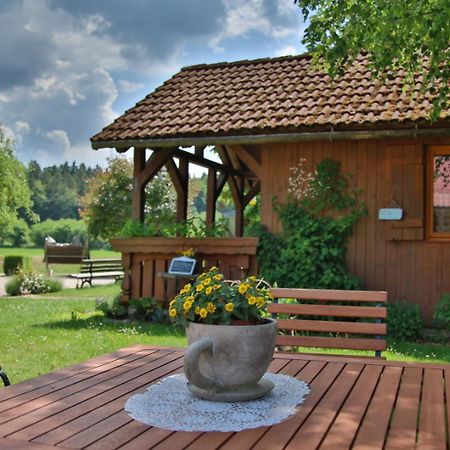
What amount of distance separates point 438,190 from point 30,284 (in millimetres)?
10707

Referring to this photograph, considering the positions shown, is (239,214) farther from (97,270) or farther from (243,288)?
(243,288)

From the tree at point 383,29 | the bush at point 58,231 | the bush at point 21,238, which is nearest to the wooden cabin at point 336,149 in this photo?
the tree at point 383,29

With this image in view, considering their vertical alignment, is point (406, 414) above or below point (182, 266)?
below

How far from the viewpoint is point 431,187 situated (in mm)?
8523

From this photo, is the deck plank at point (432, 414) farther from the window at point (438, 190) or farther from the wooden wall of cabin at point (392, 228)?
the window at point (438, 190)

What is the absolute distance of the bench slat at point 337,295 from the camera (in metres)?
3.87

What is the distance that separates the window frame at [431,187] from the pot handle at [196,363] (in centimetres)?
666

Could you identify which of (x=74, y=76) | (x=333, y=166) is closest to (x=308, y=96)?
(x=333, y=166)

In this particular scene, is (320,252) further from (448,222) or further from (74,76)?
(74,76)

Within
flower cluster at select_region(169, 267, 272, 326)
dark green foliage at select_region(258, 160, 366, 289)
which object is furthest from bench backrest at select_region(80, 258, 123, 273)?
flower cluster at select_region(169, 267, 272, 326)

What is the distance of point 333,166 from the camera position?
8852 mm

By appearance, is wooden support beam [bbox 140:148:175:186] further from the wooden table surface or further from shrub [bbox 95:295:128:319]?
the wooden table surface

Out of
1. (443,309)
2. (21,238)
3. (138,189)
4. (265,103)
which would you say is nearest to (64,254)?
(138,189)

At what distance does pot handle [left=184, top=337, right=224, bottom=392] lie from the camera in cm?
234
